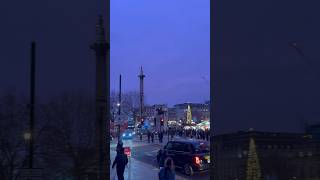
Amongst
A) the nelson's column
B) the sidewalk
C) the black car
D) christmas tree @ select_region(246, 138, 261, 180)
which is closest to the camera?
the nelson's column

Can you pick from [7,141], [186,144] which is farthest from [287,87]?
[7,141]

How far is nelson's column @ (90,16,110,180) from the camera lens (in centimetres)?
1777

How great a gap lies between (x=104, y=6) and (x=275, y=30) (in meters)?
11.2

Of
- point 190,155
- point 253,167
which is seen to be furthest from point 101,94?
point 190,155

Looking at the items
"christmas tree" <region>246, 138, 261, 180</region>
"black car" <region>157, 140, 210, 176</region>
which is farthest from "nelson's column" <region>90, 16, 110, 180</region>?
"black car" <region>157, 140, 210, 176</region>

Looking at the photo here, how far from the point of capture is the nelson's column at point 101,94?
17766 mm

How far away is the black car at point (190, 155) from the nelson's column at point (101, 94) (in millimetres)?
8228

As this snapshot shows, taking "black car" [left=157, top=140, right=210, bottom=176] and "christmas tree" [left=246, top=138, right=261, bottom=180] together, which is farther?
"black car" [left=157, top=140, right=210, bottom=176]

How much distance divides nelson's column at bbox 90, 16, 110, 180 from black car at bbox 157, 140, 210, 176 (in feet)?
27.0

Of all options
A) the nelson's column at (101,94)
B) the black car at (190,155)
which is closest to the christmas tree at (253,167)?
the nelson's column at (101,94)

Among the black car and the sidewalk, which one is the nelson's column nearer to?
the sidewalk

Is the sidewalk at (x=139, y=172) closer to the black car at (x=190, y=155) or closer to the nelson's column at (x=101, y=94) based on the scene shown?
the black car at (x=190, y=155)

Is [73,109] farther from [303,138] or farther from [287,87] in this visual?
[287,87]

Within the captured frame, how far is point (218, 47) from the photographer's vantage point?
28.8 meters
